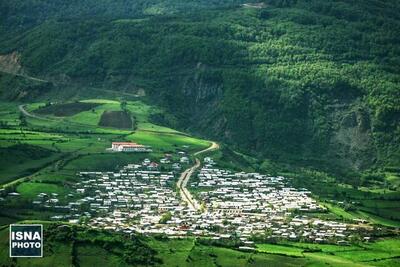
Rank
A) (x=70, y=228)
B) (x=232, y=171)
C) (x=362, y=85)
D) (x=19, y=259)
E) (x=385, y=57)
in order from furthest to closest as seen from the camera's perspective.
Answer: (x=385, y=57) → (x=362, y=85) → (x=232, y=171) → (x=70, y=228) → (x=19, y=259)

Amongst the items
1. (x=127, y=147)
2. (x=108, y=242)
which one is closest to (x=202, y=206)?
(x=108, y=242)

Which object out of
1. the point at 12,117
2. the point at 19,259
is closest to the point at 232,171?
the point at 12,117

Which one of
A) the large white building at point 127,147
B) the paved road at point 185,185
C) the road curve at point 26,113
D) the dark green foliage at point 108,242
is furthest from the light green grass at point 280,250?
the road curve at point 26,113

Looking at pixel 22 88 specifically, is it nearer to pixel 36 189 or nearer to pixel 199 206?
pixel 36 189

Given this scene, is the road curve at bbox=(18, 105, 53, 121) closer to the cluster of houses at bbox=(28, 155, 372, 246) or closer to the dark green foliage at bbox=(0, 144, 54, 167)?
the dark green foliage at bbox=(0, 144, 54, 167)

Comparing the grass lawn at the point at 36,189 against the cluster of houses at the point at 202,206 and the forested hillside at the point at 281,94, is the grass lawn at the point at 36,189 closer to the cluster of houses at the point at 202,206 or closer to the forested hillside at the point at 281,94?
the cluster of houses at the point at 202,206

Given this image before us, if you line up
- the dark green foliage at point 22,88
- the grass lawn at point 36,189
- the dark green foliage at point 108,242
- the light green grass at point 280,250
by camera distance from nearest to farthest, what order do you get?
the dark green foliage at point 108,242 → the light green grass at point 280,250 → the grass lawn at point 36,189 → the dark green foliage at point 22,88

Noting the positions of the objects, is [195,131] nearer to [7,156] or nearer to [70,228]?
[7,156]

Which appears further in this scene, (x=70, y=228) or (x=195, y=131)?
(x=195, y=131)
